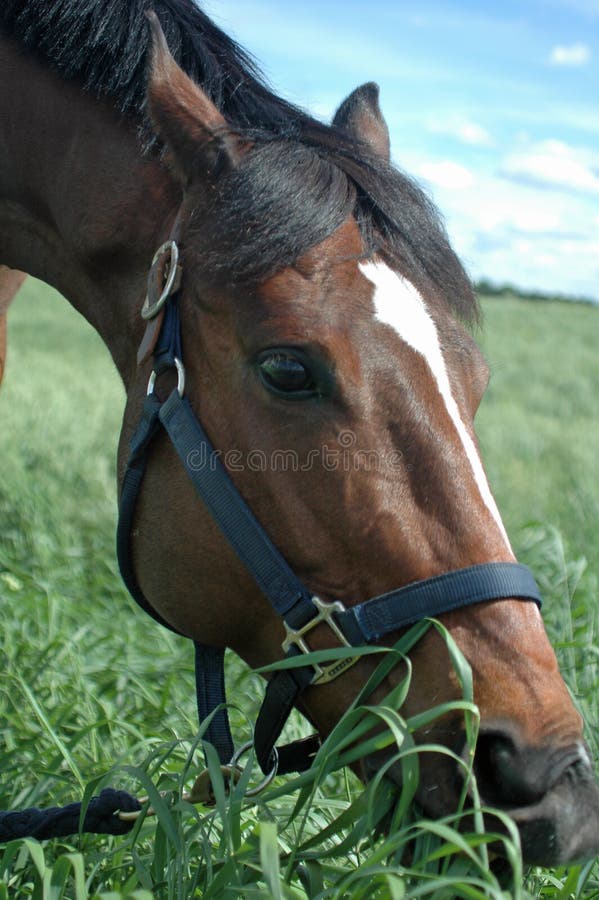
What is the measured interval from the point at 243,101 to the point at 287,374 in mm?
995

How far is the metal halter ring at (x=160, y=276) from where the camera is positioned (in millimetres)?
2264

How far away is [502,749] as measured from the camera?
174cm

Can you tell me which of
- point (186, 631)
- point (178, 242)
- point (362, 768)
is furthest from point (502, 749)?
point (178, 242)

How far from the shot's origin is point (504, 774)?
173 centimetres

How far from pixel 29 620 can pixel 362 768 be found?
2560 millimetres

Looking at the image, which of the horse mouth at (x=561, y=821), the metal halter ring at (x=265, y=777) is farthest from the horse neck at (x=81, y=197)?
the horse mouth at (x=561, y=821)

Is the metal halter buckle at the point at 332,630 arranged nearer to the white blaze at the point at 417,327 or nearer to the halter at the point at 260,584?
the halter at the point at 260,584

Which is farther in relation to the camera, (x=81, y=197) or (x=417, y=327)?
Answer: (x=81, y=197)

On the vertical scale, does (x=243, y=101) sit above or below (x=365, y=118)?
below

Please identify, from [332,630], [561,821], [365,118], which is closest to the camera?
[561,821]

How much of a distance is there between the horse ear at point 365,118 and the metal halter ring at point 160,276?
0.88 meters

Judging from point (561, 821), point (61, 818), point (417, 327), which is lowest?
point (61, 818)

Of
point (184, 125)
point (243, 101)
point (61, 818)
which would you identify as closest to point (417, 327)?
point (184, 125)

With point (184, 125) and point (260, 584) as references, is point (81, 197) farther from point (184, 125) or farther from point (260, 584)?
point (260, 584)
